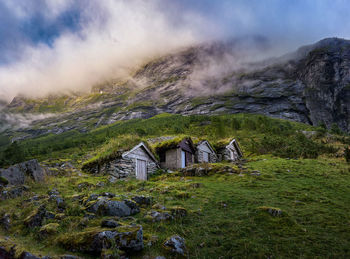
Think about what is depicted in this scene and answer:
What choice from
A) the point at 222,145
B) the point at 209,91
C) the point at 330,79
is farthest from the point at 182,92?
the point at 222,145

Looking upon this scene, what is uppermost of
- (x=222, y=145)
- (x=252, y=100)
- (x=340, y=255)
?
(x=252, y=100)

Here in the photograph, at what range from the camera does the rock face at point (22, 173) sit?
1381 centimetres

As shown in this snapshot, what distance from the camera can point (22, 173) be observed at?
47.4 ft

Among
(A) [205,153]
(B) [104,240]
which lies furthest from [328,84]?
(B) [104,240]

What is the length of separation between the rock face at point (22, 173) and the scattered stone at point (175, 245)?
1257cm

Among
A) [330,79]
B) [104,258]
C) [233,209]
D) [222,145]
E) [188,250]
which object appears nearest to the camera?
[104,258]

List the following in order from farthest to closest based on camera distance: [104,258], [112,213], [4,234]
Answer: [112,213] → [4,234] → [104,258]

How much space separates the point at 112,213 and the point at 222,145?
30.1 metres

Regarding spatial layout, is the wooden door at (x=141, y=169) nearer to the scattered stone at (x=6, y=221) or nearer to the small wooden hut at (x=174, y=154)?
the small wooden hut at (x=174, y=154)

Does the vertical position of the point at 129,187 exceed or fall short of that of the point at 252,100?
it falls short

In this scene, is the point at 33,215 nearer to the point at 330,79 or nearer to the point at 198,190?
the point at 198,190

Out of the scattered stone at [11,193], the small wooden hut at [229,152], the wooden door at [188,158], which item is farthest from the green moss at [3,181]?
the small wooden hut at [229,152]

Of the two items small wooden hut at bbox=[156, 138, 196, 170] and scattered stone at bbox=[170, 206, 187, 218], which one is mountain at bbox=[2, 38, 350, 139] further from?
scattered stone at bbox=[170, 206, 187, 218]

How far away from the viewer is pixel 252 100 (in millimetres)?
150625
